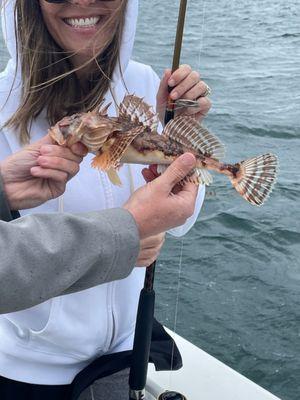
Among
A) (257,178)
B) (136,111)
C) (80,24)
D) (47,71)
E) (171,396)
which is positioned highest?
(80,24)

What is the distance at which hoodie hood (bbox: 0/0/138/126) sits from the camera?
8.23ft

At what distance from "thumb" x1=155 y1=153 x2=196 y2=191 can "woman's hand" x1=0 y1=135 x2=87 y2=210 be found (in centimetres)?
33

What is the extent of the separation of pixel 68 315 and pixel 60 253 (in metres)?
0.79

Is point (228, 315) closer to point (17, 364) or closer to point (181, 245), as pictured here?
point (181, 245)

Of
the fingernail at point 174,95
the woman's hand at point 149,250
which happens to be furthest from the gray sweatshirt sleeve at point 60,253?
the fingernail at point 174,95

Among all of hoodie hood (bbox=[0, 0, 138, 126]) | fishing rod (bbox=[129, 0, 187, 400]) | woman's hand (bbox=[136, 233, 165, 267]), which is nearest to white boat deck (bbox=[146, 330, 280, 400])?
fishing rod (bbox=[129, 0, 187, 400])

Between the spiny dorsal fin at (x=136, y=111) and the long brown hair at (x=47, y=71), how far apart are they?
0.24 m

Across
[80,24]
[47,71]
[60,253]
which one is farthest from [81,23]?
[60,253]

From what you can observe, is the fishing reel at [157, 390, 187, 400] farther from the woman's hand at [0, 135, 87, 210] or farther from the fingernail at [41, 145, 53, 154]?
the fingernail at [41, 145, 53, 154]

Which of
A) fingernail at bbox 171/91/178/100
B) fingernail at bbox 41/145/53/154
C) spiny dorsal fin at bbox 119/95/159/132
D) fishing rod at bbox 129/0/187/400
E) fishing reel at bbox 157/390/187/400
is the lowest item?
fishing reel at bbox 157/390/187/400

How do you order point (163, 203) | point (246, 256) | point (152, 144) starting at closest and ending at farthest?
point (163, 203) → point (152, 144) → point (246, 256)

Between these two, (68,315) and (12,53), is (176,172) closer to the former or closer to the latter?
(68,315)

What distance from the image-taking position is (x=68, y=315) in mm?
2469

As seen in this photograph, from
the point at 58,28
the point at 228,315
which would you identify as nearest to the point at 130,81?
the point at 58,28
